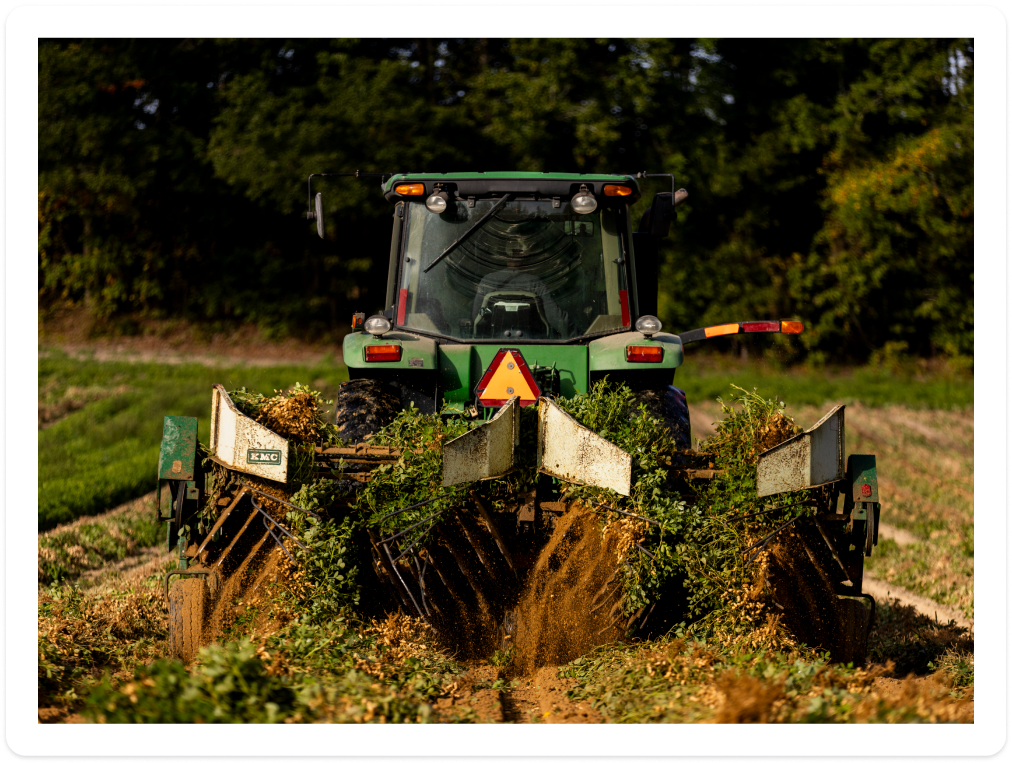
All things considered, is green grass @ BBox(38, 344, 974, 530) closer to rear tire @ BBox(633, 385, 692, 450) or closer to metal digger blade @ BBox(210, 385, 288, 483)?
rear tire @ BBox(633, 385, 692, 450)

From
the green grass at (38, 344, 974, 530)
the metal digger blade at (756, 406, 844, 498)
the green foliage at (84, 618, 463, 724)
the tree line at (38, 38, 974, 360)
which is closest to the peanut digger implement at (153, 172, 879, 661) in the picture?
the metal digger blade at (756, 406, 844, 498)

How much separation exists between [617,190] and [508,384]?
1384 millimetres

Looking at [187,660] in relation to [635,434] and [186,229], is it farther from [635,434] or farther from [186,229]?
[186,229]

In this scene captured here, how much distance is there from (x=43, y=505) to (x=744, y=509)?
6.99 m

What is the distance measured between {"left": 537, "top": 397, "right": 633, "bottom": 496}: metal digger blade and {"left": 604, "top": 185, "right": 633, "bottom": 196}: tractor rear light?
1.78m

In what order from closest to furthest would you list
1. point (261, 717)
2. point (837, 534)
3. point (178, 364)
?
1. point (261, 717)
2. point (837, 534)
3. point (178, 364)

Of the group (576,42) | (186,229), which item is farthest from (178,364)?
(576,42)

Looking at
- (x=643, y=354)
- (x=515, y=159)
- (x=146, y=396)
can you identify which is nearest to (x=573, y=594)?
(x=643, y=354)

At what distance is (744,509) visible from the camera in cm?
441

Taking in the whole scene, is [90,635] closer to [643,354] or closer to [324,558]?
[324,558]

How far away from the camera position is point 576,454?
13.9 feet

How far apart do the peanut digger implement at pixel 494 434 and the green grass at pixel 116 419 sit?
13.5ft

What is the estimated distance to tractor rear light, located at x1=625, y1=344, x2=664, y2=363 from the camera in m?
5.12

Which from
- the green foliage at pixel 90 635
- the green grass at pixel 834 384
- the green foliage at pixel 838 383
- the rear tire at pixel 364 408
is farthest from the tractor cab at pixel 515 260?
the green grass at pixel 834 384
